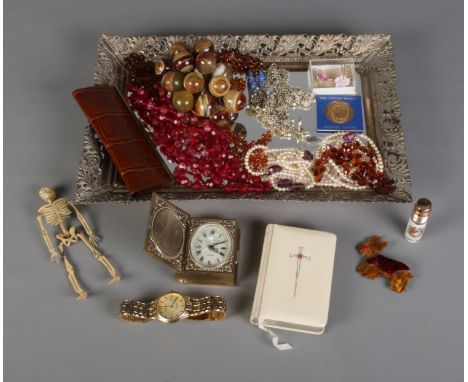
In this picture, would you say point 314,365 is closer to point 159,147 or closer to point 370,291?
point 370,291

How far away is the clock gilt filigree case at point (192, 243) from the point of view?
170 cm

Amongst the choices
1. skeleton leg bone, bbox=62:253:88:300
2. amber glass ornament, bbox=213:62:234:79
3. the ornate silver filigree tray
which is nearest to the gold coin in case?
the ornate silver filigree tray

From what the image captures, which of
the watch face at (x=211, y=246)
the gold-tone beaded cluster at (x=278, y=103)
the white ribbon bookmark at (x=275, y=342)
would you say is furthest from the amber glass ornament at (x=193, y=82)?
the white ribbon bookmark at (x=275, y=342)

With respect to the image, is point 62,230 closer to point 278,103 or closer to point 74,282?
point 74,282

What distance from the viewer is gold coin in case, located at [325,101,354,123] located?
208 cm

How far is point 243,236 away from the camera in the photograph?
191cm

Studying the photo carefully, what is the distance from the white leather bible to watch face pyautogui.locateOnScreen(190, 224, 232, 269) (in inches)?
5.6

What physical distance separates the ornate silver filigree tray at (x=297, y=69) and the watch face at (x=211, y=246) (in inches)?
6.7

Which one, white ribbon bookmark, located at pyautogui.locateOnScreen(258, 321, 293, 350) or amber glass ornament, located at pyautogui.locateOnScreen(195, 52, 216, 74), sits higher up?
amber glass ornament, located at pyautogui.locateOnScreen(195, 52, 216, 74)

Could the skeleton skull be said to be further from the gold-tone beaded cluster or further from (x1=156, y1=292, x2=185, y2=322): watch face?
the gold-tone beaded cluster

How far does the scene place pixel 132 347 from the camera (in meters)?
1.74
